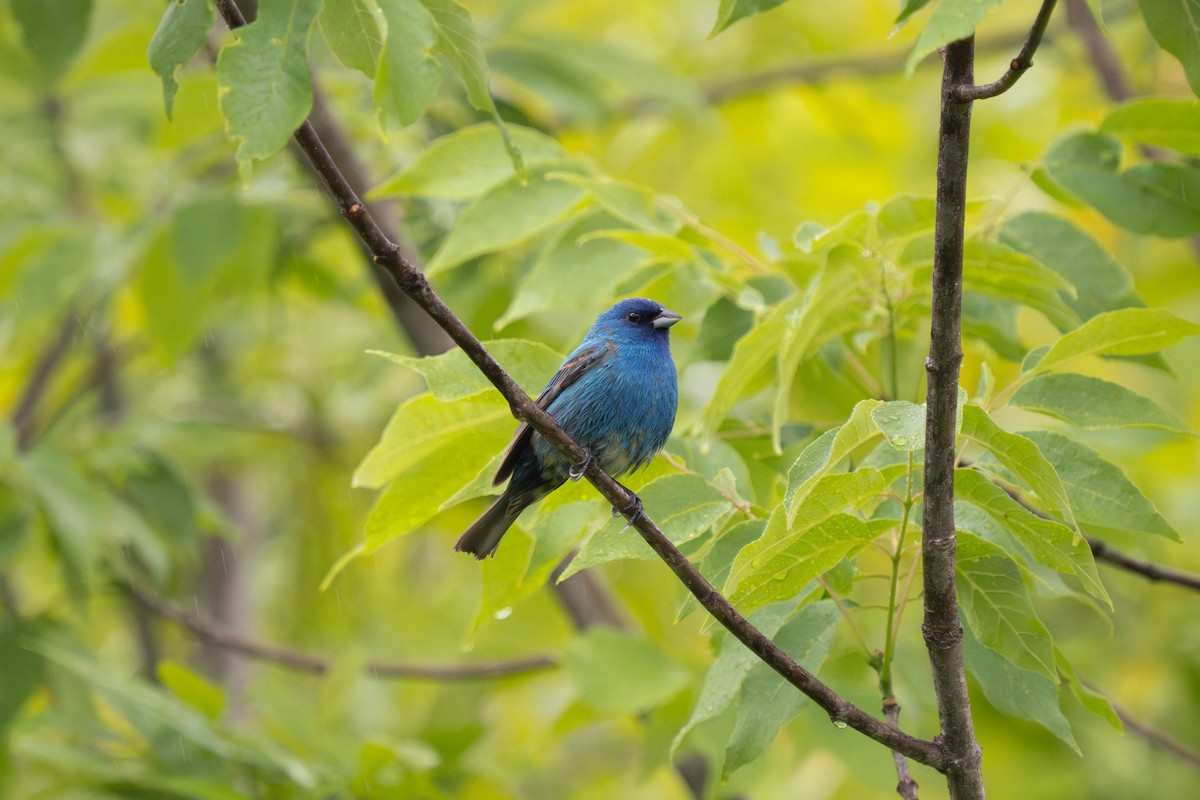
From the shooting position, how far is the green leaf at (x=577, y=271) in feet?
11.6

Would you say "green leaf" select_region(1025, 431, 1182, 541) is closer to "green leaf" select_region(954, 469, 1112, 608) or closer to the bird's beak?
"green leaf" select_region(954, 469, 1112, 608)

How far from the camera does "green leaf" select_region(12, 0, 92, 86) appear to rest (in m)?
3.27

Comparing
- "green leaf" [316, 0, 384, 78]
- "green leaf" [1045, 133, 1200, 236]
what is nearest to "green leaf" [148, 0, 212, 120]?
"green leaf" [316, 0, 384, 78]

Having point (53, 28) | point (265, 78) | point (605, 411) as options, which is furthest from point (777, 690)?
point (53, 28)

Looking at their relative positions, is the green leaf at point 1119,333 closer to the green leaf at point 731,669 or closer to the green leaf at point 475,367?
the green leaf at point 731,669

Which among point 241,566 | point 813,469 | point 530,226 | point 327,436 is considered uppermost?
point 530,226

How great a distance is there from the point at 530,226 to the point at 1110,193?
161cm

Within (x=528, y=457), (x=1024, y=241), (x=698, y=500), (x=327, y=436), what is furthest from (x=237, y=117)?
(x=327, y=436)

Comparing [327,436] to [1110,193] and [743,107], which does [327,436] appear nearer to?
[743,107]

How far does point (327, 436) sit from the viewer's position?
7.61 metres

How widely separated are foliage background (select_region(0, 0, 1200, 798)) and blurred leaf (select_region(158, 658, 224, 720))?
14 mm

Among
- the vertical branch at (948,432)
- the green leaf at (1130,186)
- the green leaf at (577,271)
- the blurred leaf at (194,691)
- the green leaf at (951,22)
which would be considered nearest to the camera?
the green leaf at (951,22)

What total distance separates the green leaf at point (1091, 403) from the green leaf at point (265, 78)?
64.0 inches

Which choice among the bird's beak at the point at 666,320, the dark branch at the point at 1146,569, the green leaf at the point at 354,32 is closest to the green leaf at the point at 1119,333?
the dark branch at the point at 1146,569
